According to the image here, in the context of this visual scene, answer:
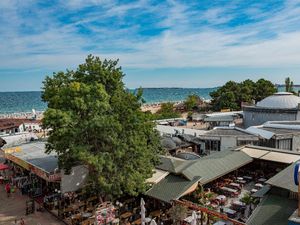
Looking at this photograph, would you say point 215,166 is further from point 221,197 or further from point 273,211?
point 273,211

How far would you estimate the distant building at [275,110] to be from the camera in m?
42.7

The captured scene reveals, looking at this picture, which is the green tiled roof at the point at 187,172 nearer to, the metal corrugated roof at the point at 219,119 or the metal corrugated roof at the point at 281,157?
the metal corrugated roof at the point at 281,157

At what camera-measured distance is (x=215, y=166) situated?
78.9 ft

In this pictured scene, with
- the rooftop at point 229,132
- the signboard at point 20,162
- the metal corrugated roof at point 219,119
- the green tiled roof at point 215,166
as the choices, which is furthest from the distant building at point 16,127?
the green tiled roof at point 215,166

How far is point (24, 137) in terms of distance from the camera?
133ft

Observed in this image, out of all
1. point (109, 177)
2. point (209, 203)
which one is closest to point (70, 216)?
point (109, 177)

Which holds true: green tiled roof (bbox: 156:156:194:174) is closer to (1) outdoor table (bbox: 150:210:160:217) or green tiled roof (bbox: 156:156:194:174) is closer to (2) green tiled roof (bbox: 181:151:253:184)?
(2) green tiled roof (bbox: 181:151:253:184)

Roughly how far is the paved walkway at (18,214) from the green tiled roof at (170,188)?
266 inches

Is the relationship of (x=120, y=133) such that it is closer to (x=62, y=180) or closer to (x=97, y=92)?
(x=97, y=92)

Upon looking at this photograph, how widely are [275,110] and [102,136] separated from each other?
32.4 meters

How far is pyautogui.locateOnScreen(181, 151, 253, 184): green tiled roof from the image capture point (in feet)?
71.8

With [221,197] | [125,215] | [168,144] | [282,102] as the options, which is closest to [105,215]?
[125,215]

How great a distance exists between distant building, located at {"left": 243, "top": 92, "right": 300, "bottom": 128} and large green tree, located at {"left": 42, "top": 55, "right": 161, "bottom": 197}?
2836 centimetres

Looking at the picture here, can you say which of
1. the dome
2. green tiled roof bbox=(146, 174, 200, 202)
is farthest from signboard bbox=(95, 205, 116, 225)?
the dome
